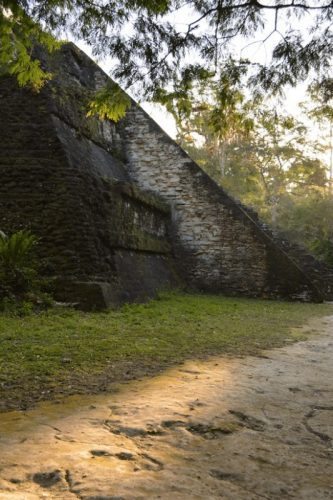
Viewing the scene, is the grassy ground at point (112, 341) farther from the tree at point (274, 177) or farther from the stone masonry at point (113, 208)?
the tree at point (274, 177)

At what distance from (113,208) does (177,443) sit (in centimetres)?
724

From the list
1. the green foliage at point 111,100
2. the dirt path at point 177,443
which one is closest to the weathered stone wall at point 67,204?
the green foliage at point 111,100

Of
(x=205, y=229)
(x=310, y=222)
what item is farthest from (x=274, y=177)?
(x=205, y=229)

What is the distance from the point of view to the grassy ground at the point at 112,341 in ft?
11.7

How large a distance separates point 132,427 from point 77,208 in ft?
20.2

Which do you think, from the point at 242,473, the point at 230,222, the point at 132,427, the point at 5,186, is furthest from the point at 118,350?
the point at 230,222

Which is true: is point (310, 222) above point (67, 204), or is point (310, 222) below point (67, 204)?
above

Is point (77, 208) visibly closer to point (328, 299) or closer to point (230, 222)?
point (230, 222)

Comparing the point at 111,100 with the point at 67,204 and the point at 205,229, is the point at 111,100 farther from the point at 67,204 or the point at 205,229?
the point at 205,229

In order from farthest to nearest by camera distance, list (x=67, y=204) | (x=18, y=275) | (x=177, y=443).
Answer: (x=67, y=204) → (x=18, y=275) → (x=177, y=443)

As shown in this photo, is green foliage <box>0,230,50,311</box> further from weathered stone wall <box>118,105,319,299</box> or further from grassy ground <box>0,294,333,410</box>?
weathered stone wall <box>118,105,319,299</box>

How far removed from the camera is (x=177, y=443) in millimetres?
2436

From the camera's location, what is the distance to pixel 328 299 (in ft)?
45.2

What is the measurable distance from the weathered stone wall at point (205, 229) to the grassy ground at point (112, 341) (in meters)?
3.00
